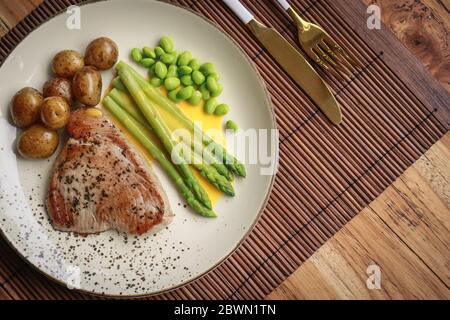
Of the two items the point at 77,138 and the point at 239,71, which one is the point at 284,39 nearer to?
the point at 239,71

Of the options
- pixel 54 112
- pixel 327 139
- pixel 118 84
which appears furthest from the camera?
pixel 327 139

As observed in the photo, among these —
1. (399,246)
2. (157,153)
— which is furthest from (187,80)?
(399,246)

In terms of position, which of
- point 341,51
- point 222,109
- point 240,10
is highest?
point 240,10

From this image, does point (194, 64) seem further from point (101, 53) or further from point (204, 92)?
point (101, 53)

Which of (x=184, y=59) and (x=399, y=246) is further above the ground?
(x=184, y=59)

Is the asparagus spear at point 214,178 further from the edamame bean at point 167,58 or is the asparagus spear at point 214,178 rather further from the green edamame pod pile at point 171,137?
the edamame bean at point 167,58

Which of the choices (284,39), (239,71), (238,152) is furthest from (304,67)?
(238,152)

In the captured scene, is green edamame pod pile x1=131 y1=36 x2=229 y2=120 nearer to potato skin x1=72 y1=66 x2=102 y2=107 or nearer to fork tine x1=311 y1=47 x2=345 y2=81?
potato skin x1=72 y1=66 x2=102 y2=107
